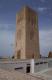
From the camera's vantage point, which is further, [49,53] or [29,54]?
[49,53]

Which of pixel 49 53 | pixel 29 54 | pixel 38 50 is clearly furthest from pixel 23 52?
pixel 49 53

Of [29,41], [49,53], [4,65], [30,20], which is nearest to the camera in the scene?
[4,65]

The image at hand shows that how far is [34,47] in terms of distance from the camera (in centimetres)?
1390

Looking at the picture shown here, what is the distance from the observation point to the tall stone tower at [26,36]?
523 inches

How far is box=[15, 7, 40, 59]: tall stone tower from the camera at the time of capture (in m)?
13.3

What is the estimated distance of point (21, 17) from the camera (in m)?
14.0

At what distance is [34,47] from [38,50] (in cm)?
77

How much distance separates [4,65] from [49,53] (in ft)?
38.6

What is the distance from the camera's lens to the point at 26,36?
1359 centimetres

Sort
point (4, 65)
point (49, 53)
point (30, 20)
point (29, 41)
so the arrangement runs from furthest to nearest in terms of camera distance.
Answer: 1. point (49, 53)
2. point (30, 20)
3. point (29, 41)
4. point (4, 65)

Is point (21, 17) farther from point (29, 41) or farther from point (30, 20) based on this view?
point (29, 41)

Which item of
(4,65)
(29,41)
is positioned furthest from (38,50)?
(4,65)

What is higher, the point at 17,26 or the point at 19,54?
the point at 17,26

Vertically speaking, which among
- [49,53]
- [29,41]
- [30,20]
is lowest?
[49,53]
